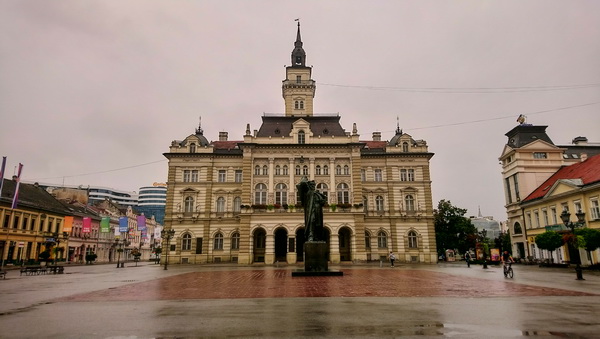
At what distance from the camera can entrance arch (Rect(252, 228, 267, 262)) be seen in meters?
46.9

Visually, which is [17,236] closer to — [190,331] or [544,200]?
[190,331]

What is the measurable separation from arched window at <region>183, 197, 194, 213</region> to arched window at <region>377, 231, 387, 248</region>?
87.5 ft

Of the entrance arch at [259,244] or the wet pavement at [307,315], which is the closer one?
the wet pavement at [307,315]

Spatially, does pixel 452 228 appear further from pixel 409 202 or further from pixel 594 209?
pixel 594 209

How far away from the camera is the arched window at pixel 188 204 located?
164ft

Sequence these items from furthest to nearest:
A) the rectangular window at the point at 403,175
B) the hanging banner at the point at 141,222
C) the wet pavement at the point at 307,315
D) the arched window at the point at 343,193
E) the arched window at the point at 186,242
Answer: the rectangular window at the point at 403,175 < the hanging banner at the point at 141,222 < the arched window at the point at 186,242 < the arched window at the point at 343,193 < the wet pavement at the point at 307,315

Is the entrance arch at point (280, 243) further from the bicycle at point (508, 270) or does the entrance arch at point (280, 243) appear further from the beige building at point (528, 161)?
the beige building at point (528, 161)

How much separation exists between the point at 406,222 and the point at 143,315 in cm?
4481

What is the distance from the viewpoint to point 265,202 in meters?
48.1

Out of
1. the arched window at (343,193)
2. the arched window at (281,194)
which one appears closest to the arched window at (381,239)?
the arched window at (343,193)

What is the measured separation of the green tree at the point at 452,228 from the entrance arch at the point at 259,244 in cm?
2981

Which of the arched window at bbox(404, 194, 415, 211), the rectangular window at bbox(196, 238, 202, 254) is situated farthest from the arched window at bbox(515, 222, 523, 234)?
the rectangular window at bbox(196, 238, 202, 254)

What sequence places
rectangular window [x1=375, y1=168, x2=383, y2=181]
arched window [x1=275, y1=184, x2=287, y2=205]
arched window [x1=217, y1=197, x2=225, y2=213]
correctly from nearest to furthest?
arched window [x1=275, y1=184, x2=287, y2=205]
arched window [x1=217, y1=197, x2=225, y2=213]
rectangular window [x1=375, y1=168, x2=383, y2=181]

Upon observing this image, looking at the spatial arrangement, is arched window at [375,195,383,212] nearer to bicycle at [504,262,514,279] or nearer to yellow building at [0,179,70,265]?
bicycle at [504,262,514,279]
